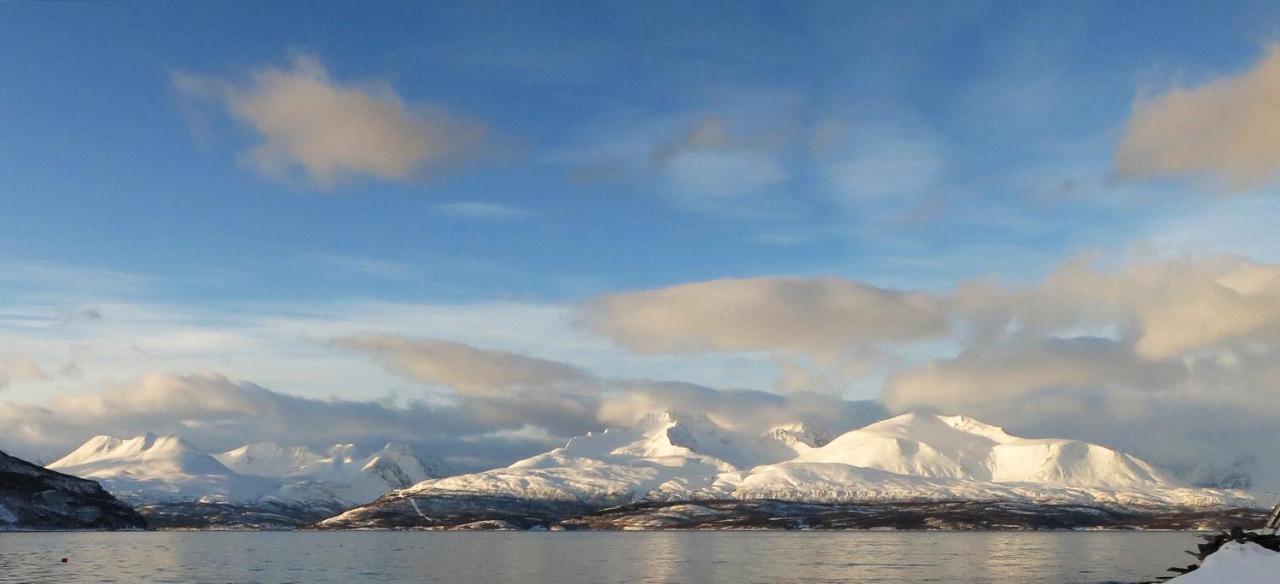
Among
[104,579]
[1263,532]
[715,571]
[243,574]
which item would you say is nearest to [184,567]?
[243,574]

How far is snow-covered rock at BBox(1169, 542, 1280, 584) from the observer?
225ft

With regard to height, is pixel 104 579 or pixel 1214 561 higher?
pixel 1214 561

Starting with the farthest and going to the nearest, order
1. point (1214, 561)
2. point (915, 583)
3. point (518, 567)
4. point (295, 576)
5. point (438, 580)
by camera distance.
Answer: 1. point (518, 567)
2. point (295, 576)
3. point (438, 580)
4. point (915, 583)
5. point (1214, 561)

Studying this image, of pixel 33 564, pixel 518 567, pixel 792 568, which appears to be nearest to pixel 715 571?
pixel 792 568

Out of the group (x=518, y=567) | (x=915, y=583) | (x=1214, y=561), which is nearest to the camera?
(x=1214, y=561)

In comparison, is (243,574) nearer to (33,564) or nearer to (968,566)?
(33,564)

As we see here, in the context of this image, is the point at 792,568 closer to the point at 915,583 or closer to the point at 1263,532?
the point at 915,583

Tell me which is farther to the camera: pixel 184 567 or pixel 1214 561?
pixel 184 567

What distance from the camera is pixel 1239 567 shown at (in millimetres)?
71375

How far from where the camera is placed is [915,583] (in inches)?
5541

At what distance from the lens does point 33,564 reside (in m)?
181

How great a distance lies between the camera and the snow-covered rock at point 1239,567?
68.5 metres

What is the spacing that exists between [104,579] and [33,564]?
4494 cm

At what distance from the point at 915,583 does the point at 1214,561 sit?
69.1 meters
